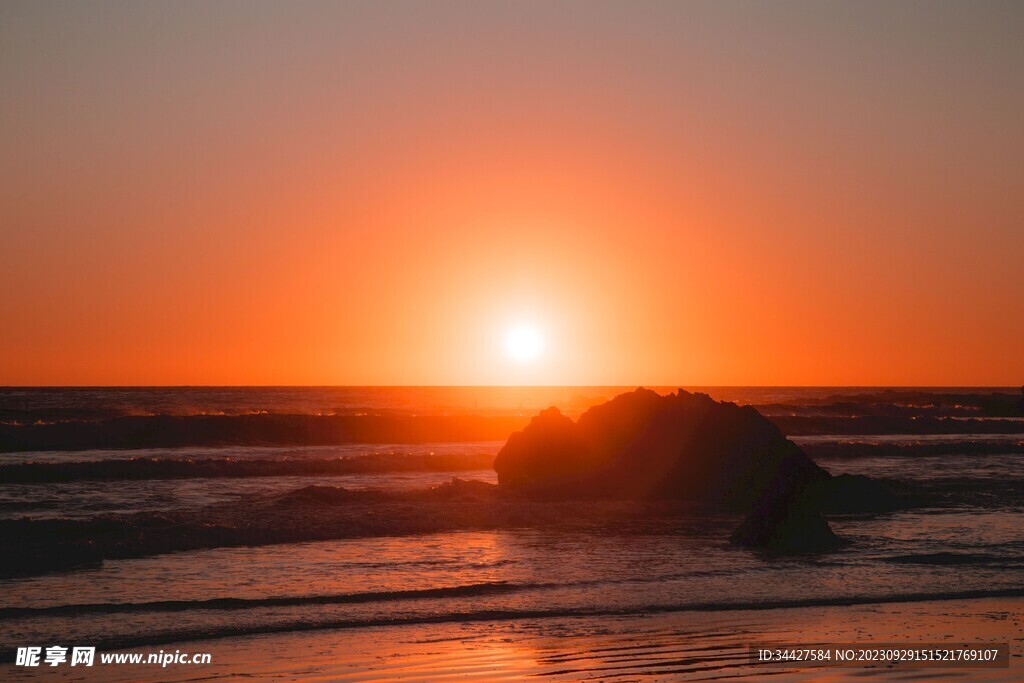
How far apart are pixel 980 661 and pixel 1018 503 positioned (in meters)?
15.2

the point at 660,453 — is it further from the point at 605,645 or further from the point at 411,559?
the point at 605,645

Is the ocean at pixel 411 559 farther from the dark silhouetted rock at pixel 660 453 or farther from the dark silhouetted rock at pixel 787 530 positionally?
the dark silhouetted rock at pixel 660 453

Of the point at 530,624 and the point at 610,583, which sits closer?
the point at 530,624

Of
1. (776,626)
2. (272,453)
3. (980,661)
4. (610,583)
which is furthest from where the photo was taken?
(272,453)

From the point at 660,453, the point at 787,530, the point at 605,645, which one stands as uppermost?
the point at 660,453

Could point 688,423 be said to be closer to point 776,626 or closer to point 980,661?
point 776,626

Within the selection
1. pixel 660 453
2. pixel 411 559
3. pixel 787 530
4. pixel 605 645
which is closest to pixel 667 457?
pixel 660 453

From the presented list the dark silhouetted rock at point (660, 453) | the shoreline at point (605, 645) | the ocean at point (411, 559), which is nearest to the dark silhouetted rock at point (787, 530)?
the ocean at point (411, 559)

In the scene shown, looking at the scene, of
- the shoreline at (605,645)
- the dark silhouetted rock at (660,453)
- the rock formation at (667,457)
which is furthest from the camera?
the dark silhouetted rock at (660,453)

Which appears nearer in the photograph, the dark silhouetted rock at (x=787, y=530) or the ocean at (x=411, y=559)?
the ocean at (x=411, y=559)

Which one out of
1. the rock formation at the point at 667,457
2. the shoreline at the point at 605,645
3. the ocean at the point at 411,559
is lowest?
the shoreline at the point at 605,645

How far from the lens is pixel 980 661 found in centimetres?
1045

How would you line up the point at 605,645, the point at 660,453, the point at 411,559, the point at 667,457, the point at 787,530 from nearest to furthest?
the point at 605,645, the point at 411,559, the point at 787,530, the point at 667,457, the point at 660,453

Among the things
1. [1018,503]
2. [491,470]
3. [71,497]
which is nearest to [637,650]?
[1018,503]
